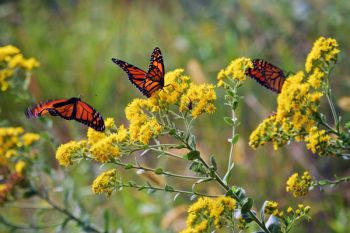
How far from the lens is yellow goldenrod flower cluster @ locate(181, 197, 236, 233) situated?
2.70m

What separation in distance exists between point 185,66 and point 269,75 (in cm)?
512

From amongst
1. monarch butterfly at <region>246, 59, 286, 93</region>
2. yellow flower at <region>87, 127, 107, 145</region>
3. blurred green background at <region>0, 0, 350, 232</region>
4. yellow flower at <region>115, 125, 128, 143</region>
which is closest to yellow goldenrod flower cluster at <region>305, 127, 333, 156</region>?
monarch butterfly at <region>246, 59, 286, 93</region>

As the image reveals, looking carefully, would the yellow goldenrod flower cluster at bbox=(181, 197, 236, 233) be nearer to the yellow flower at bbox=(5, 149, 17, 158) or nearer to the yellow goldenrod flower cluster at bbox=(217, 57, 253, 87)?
the yellow goldenrod flower cluster at bbox=(217, 57, 253, 87)

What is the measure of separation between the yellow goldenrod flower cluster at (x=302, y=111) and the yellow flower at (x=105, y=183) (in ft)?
2.46

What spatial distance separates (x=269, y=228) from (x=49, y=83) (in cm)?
562

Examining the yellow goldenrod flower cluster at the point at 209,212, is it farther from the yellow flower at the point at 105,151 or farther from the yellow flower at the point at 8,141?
the yellow flower at the point at 8,141

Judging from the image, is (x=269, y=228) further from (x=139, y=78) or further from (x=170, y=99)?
(x=139, y=78)

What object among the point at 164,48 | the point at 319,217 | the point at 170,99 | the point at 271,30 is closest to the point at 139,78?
the point at 170,99

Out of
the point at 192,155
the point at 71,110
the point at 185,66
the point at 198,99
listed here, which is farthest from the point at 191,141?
the point at 185,66

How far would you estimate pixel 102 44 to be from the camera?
9289 millimetres

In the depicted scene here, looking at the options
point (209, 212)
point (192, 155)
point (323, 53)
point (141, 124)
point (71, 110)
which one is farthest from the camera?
point (71, 110)

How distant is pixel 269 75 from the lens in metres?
3.13

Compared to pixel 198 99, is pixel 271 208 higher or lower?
lower

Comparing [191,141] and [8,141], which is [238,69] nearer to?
[191,141]
